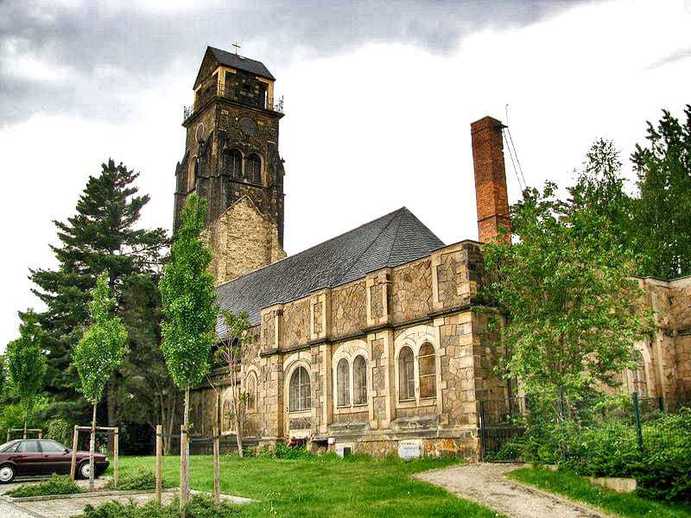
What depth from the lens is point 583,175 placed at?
4047 centimetres

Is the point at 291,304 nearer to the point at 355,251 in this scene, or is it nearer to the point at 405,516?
the point at 355,251

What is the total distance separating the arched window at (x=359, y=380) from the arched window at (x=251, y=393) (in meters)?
6.97

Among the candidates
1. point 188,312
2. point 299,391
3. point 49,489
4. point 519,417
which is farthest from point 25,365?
point 519,417

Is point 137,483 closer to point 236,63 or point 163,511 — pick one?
point 163,511

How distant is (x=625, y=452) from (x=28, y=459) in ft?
55.3

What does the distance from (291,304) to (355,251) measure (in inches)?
169

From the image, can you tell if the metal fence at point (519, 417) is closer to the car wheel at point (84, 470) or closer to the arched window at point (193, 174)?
the car wheel at point (84, 470)

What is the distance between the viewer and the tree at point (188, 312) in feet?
47.0

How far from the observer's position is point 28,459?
71.2 feet

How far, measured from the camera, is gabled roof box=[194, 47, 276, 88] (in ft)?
181

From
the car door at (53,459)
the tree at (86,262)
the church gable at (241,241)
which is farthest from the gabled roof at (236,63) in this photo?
the car door at (53,459)

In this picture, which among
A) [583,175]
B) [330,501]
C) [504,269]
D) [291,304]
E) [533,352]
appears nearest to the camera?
[330,501]

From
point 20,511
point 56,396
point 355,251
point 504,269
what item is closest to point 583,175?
point 355,251

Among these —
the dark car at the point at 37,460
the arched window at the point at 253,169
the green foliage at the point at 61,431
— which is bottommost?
the dark car at the point at 37,460
